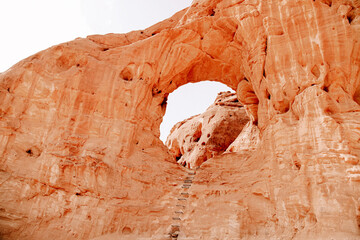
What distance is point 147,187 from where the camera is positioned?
33.9ft

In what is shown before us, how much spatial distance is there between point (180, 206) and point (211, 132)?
37.5 feet

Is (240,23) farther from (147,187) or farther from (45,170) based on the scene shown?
(45,170)

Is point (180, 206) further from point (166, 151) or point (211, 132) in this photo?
point (211, 132)

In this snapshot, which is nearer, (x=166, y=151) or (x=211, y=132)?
(x=166, y=151)

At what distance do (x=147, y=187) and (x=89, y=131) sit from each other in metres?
3.24

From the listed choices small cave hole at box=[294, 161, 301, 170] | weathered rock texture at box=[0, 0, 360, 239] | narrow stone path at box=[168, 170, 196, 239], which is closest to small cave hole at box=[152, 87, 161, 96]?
weathered rock texture at box=[0, 0, 360, 239]

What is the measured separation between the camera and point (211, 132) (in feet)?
68.6

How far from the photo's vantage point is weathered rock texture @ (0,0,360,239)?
25.7 feet

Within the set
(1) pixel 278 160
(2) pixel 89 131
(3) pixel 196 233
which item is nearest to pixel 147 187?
(3) pixel 196 233

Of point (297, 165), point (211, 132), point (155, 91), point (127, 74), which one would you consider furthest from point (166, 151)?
point (211, 132)

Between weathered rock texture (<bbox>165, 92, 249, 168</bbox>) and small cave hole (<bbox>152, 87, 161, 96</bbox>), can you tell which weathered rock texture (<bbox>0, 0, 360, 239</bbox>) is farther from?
weathered rock texture (<bbox>165, 92, 249, 168</bbox>)

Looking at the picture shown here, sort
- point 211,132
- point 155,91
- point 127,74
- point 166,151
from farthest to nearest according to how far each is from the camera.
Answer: point 211,132 → point 155,91 → point 127,74 → point 166,151

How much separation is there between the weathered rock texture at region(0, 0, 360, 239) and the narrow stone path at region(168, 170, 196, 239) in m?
0.21

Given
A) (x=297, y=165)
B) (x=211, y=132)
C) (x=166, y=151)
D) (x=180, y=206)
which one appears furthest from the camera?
(x=211, y=132)
